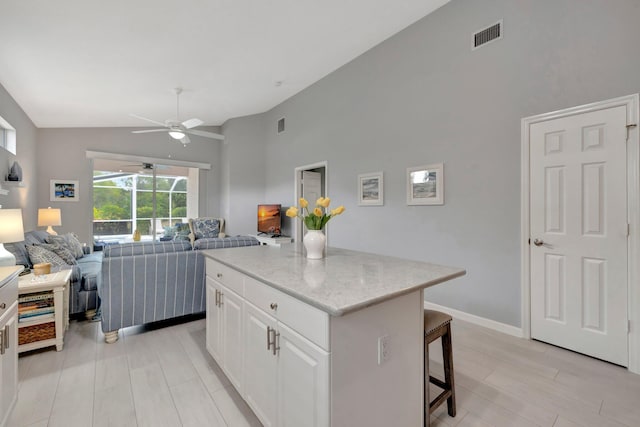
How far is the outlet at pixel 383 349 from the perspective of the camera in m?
1.19

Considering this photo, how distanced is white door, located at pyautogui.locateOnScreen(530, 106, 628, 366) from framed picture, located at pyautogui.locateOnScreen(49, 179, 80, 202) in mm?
7364

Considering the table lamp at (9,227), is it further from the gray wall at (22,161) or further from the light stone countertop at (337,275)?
the gray wall at (22,161)

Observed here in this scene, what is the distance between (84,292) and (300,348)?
3030 millimetres

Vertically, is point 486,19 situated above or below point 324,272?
above

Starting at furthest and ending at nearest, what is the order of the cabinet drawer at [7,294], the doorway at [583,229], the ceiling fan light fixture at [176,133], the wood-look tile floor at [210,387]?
the ceiling fan light fixture at [176,133] → the doorway at [583,229] → the wood-look tile floor at [210,387] → the cabinet drawer at [7,294]

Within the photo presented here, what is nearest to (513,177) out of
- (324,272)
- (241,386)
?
(324,272)

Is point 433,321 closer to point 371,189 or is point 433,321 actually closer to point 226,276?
point 226,276

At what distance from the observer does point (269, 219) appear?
20.4ft

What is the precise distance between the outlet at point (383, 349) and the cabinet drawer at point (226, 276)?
0.88m

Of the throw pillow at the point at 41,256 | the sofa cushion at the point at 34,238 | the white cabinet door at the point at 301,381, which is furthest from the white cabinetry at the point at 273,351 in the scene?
the sofa cushion at the point at 34,238

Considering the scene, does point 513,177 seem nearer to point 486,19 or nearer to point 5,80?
point 486,19

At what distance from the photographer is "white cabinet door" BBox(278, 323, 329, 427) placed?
1.06 meters

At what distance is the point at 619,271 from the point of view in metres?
2.19

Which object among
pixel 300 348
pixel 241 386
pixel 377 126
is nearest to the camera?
pixel 300 348
